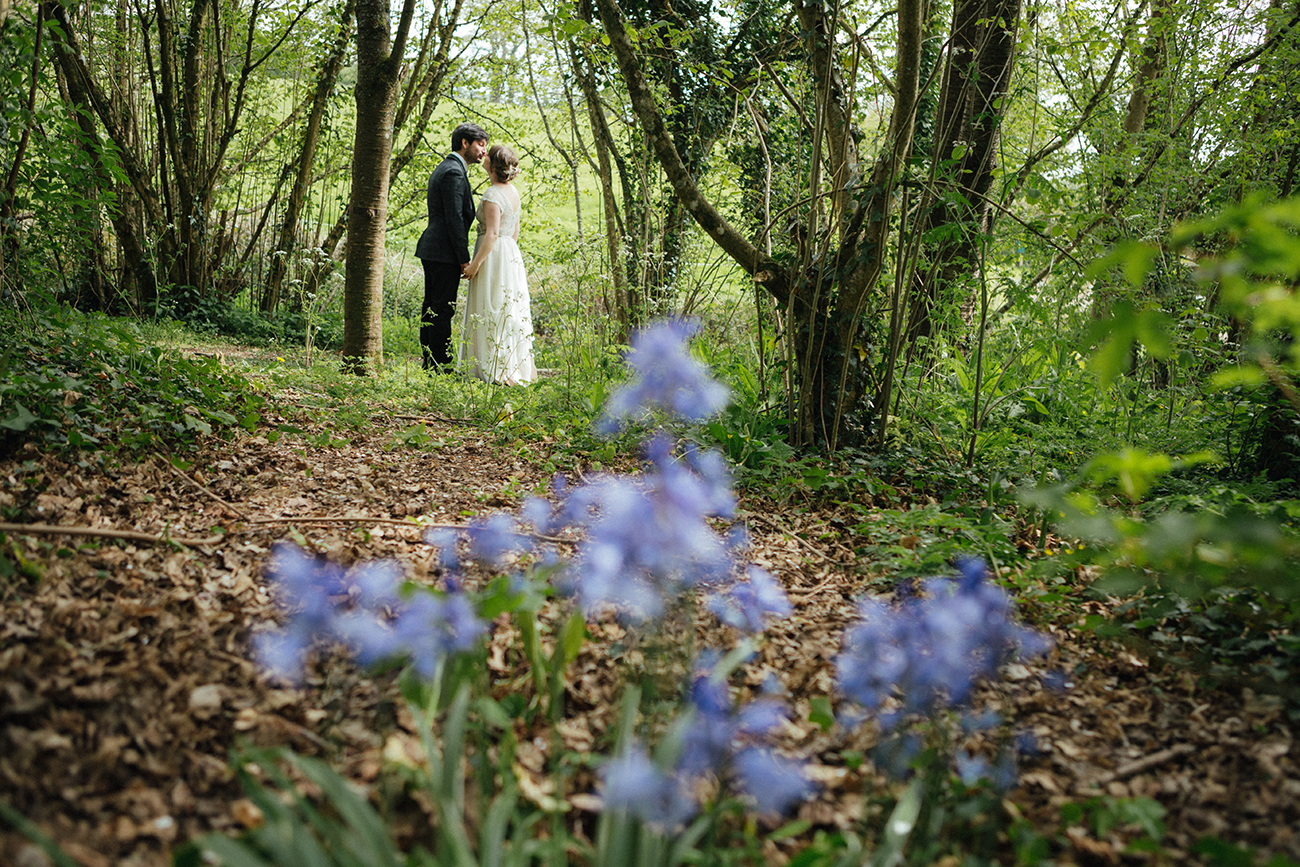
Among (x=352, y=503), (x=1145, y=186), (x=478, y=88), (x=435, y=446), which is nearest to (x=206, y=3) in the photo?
(x=478, y=88)

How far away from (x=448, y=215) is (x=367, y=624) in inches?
189

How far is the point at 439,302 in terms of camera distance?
5.73 m

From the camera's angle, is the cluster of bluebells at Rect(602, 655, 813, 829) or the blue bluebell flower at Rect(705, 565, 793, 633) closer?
the cluster of bluebells at Rect(602, 655, 813, 829)

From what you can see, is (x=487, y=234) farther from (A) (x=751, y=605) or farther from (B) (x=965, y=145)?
(A) (x=751, y=605)

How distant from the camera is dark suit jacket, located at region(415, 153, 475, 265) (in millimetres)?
5527

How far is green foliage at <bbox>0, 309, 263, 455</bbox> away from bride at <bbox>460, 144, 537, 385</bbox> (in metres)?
2.40

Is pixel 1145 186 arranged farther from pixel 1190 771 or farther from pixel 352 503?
pixel 352 503

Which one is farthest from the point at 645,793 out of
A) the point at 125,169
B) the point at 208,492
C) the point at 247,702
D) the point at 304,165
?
the point at 304,165

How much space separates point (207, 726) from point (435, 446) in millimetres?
2204

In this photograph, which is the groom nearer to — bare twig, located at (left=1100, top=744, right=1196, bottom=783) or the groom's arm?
the groom's arm

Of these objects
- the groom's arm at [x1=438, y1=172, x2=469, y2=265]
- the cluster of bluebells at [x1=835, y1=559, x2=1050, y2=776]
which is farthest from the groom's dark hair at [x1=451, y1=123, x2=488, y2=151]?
the cluster of bluebells at [x1=835, y1=559, x2=1050, y2=776]

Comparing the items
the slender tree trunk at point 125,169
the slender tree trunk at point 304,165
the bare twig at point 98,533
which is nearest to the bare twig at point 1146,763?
the bare twig at point 98,533

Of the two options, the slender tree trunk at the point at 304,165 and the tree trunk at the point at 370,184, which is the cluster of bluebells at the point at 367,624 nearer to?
the tree trunk at the point at 370,184

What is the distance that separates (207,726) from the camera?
1243 millimetres
